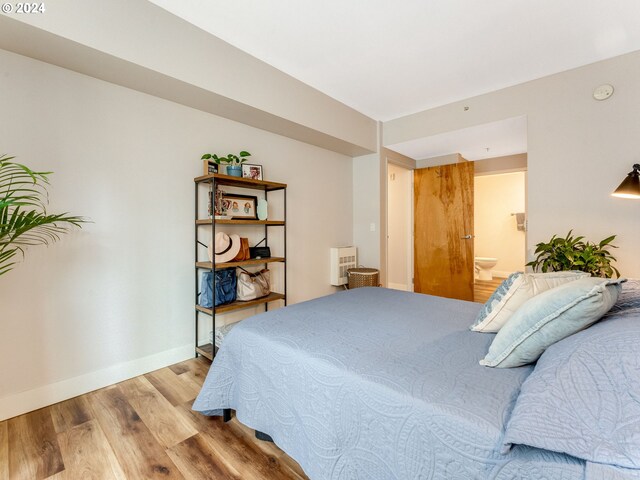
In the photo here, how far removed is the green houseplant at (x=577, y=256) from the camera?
2426 mm

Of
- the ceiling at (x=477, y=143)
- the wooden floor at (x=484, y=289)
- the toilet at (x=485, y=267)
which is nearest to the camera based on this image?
the ceiling at (x=477, y=143)

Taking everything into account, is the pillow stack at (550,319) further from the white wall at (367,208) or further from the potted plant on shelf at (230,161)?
the white wall at (367,208)

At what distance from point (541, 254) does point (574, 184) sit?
72cm

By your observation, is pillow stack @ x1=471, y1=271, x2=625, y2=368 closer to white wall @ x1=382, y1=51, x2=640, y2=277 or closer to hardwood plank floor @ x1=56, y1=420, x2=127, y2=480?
hardwood plank floor @ x1=56, y1=420, x2=127, y2=480

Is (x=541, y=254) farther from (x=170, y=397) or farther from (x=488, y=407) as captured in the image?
(x=170, y=397)

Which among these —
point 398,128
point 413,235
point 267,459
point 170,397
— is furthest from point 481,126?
point 170,397

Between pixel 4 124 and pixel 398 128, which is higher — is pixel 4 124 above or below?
below

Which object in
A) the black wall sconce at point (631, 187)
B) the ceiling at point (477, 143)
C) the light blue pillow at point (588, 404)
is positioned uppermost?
the ceiling at point (477, 143)

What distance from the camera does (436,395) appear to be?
0.94m

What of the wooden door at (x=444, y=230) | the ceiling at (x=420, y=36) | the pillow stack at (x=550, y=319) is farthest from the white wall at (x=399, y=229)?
the pillow stack at (x=550, y=319)

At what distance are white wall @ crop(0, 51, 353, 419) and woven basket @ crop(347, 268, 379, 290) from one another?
6.52 feet

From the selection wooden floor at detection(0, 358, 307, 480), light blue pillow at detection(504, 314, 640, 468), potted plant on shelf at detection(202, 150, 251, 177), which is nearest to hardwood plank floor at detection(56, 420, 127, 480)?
wooden floor at detection(0, 358, 307, 480)

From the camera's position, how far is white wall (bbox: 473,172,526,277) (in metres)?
6.25

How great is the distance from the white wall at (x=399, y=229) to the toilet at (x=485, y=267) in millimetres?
2042
